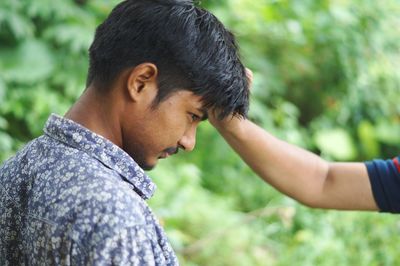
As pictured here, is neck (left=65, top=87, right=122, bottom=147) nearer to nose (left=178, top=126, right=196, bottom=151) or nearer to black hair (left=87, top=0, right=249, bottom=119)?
black hair (left=87, top=0, right=249, bottom=119)

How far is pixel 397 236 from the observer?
4.50 m

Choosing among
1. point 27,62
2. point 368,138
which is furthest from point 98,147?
point 368,138

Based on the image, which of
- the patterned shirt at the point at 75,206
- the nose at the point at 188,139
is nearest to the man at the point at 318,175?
the nose at the point at 188,139

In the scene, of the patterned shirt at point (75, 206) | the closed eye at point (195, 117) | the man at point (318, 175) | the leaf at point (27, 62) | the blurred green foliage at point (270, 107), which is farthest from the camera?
the leaf at point (27, 62)

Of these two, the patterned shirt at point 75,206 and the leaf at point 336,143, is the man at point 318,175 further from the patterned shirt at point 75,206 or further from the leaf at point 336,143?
the leaf at point 336,143

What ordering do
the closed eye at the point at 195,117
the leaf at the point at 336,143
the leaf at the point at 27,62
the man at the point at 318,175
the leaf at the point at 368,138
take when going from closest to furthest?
the closed eye at the point at 195,117 < the man at the point at 318,175 < the leaf at the point at 27,62 < the leaf at the point at 336,143 < the leaf at the point at 368,138

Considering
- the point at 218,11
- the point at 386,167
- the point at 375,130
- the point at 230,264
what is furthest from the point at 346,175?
the point at 375,130

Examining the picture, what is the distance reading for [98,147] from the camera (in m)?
1.53

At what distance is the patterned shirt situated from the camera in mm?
1370

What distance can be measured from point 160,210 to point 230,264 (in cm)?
68

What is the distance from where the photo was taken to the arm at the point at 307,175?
2604 mm

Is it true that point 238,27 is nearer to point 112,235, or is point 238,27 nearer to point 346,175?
point 346,175

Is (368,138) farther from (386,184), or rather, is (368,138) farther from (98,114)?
(98,114)

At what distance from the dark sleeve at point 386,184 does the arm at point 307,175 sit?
2 cm
